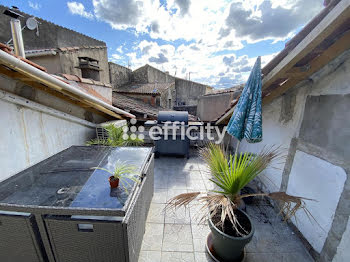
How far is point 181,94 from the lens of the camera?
952 inches

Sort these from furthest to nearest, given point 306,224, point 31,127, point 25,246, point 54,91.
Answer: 1. point 54,91
2. point 31,127
3. point 306,224
4. point 25,246

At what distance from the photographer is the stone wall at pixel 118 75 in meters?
15.3

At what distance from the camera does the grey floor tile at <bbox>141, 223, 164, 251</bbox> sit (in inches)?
110

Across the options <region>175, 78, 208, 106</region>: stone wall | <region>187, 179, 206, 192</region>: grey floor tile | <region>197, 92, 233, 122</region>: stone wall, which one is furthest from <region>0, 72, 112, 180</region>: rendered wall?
<region>175, 78, 208, 106</region>: stone wall

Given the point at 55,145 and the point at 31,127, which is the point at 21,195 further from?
the point at 55,145

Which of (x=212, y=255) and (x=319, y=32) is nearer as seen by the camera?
(x=319, y=32)

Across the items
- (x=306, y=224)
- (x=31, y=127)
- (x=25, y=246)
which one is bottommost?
(x=306, y=224)

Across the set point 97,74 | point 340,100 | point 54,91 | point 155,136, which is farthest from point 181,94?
point 340,100

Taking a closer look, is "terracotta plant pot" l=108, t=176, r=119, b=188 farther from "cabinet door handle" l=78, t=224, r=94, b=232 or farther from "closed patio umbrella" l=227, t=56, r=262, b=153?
"closed patio umbrella" l=227, t=56, r=262, b=153

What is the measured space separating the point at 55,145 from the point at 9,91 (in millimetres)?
1609

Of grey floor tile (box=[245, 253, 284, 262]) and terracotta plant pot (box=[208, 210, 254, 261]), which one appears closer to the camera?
terracotta plant pot (box=[208, 210, 254, 261])

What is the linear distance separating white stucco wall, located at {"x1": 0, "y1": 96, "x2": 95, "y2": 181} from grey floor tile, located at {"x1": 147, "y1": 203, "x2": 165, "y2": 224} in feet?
9.09

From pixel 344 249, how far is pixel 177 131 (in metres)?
4.84

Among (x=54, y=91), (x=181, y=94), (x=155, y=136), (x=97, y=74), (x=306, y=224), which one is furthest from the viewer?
(x=181, y=94)
